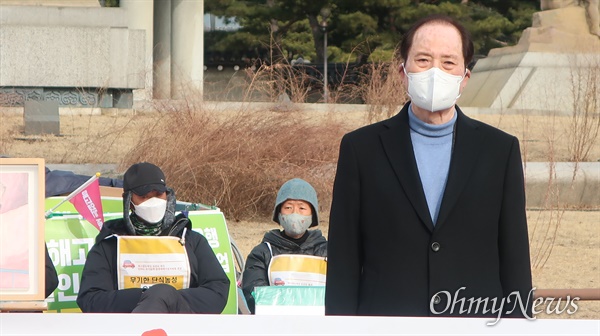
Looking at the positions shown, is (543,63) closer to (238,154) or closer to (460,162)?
(238,154)

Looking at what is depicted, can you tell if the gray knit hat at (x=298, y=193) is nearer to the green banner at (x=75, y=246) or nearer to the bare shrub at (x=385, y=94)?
the green banner at (x=75, y=246)

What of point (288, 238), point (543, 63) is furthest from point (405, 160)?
point (543, 63)

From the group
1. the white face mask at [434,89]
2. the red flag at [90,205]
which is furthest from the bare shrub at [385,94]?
the white face mask at [434,89]

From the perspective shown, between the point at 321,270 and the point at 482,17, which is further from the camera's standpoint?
the point at 482,17

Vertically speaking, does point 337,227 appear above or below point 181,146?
above

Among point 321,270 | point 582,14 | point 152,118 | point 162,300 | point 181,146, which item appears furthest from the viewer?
point 582,14

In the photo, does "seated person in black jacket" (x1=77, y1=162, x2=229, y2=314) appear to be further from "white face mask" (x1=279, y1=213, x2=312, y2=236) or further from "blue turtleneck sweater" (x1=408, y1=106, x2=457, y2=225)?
"blue turtleneck sweater" (x1=408, y1=106, x2=457, y2=225)

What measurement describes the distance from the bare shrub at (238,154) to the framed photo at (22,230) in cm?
663

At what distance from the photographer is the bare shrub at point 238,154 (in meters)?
10.6

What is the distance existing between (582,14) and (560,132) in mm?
8804

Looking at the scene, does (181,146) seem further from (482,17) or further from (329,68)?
(482,17)

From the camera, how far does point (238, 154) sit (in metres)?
10.6

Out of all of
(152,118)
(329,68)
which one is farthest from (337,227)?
(329,68)

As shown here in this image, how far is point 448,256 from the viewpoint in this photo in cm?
331
